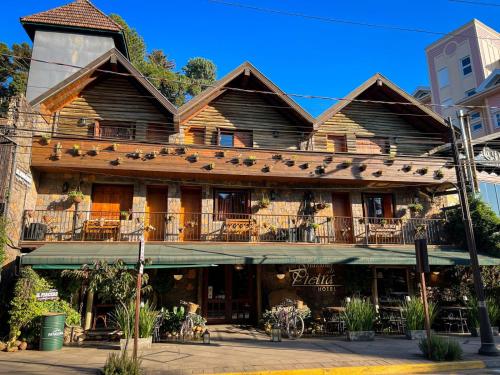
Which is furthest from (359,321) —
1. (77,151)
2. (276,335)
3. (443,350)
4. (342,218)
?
(77,151)

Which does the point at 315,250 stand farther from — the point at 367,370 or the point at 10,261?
the point at 10,261

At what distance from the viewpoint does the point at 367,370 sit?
8.11 metres

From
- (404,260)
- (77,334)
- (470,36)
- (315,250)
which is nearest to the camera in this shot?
(77,334)

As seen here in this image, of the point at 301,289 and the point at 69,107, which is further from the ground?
the point at 69,107

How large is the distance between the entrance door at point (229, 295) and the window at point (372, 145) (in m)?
7.78

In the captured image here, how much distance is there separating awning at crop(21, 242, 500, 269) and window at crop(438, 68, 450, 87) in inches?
1247

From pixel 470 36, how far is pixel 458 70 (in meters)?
3.33

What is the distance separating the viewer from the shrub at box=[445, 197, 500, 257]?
1505 centimetres

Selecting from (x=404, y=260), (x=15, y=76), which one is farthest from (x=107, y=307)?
(x=15, y=76)

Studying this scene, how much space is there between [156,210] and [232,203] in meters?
3.13

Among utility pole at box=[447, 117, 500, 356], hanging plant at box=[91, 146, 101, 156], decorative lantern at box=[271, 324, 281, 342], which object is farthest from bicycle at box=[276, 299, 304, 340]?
hanging plant at box=[91, 146, 101, 156]

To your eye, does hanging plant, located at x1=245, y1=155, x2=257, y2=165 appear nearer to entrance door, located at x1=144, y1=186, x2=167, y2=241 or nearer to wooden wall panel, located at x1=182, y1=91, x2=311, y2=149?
wooden wall panel, located at x1=182, y1=91, x2=311, y2=149

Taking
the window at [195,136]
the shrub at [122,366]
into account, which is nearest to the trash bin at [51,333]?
the shrub at [122,366]

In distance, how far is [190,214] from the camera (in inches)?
622
